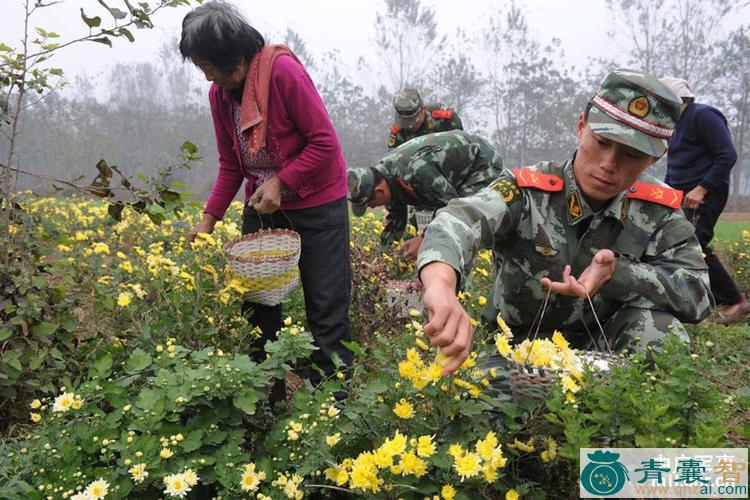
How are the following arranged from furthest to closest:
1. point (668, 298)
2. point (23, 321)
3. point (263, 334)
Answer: point (263, 334) → point (23, 321) → point (668, 298)

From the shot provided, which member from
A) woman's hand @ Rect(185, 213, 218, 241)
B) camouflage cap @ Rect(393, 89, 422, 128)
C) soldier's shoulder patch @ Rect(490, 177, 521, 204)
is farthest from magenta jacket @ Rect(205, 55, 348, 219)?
camouflage cap @ Rect(393, 89, 422, 128)

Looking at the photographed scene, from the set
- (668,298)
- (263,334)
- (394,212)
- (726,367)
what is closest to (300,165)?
(263,334)

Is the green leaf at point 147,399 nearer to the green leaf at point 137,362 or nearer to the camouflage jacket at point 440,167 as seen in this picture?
the green leaf at point 137,362

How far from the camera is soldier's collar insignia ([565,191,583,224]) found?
1778 mm

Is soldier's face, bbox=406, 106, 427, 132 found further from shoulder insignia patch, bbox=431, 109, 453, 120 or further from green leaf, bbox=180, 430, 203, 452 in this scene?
green leaf, bbox=180, 430, 203, 452

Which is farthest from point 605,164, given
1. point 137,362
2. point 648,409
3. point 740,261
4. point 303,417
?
point 740,261

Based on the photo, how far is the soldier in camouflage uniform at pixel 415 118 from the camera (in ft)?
13.4

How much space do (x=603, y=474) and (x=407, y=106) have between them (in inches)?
133

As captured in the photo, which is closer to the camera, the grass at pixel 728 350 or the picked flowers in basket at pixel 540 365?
the picked flowers in basket at pixel 540 365

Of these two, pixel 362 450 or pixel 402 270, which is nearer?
pixel 362 450

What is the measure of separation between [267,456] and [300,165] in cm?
108

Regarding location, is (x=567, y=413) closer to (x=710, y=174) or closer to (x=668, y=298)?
(x=668, y=298)

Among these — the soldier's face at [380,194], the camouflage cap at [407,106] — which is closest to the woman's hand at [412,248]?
the soldier's face at [380,194]

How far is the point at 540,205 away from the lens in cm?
181
